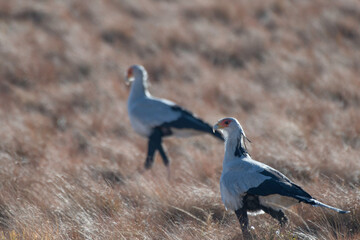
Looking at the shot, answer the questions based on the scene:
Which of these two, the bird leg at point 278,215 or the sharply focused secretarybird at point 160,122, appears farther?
the sharply focused secretarybird at point 160,122

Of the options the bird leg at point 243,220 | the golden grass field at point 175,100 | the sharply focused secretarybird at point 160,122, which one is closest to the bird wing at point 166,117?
the sharply focused secretarybird at point 160,122

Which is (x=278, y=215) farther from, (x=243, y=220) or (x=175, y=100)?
(x=175, y=100)

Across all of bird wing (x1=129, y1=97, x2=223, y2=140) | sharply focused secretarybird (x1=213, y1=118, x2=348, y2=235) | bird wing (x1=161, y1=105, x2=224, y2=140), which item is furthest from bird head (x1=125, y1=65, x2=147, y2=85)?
sharply focused secretarybird (x1=213, y1=118, x2=348, y2=235)

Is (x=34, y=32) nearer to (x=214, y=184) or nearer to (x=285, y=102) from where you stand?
(x=285, y=102)

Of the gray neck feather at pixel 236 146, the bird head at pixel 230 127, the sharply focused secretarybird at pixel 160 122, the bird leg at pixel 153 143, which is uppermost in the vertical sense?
the bird head at pixel 230 127

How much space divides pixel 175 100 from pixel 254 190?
19.1 ft

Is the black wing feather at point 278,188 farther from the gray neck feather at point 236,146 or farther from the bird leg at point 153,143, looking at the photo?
the bird leg at point 153,143

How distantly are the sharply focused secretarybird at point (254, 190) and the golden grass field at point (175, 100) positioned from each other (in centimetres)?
18

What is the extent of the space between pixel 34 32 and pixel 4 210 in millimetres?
7872

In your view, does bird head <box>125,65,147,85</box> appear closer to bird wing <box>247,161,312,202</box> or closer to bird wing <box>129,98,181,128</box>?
bird wing <box>129,98,181,128</box>

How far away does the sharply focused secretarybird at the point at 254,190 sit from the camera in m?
3.94

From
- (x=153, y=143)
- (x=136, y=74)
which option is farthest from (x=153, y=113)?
(x=136, y=74)

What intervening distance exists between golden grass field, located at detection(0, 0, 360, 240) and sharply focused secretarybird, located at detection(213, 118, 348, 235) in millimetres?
179

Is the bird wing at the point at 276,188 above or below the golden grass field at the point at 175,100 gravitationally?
above
